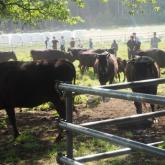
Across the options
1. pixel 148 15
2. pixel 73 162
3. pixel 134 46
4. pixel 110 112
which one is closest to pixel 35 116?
pixel 110 112

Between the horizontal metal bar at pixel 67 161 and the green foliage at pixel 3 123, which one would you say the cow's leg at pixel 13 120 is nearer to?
the green foliage at pixel 3 123

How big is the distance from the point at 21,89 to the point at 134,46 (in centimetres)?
2004

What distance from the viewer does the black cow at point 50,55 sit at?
28.7 metres

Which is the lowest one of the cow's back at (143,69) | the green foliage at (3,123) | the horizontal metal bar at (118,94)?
the green foliage at (3,123)

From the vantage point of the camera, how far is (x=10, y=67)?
32.7 ft

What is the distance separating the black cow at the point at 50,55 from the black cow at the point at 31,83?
18.5m

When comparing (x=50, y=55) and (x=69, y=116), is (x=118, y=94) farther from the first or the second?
(x=50, y=55)

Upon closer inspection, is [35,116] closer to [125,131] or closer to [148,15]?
[125,131]

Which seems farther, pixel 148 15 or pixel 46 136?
pixel 148 15

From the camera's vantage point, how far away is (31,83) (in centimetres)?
977

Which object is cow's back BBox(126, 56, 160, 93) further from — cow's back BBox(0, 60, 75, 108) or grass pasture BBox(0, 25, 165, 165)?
grass pasture BBox(0, 25, 165, 165)

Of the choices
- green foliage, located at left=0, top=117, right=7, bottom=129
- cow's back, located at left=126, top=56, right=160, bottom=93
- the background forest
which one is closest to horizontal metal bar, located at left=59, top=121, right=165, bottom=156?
green foliage, located at left=0, top=117, right=7, bottom=129

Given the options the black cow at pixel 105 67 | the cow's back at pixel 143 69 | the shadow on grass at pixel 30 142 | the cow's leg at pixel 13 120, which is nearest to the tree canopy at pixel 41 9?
the black cow at pixel 105 67

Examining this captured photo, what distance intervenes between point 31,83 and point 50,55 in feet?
66.1
